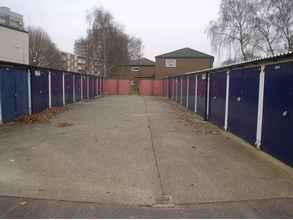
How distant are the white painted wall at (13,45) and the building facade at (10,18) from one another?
3546mm

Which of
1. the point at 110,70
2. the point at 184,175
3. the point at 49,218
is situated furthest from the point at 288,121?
the point at 110,70

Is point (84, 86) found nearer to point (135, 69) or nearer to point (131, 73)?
point (131, 73)

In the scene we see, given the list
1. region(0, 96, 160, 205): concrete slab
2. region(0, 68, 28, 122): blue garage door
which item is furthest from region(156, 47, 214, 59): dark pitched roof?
region(0, 96, 160, 205): concrete slab

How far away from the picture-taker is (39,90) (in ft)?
43.8

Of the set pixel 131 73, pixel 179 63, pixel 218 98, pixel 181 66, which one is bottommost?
pixel 218 98

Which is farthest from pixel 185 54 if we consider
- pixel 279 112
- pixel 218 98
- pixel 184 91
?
pixel 279 112

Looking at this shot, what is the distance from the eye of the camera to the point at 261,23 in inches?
1112

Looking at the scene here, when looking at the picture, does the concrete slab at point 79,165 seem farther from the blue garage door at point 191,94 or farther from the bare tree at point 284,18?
the bare tree at point 284,18

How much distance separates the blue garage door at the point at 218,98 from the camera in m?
9.55

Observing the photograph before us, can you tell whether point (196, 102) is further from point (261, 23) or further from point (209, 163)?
point (261, 23)

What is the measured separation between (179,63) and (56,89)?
86.1 feet

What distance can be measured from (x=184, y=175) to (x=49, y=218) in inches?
94.9

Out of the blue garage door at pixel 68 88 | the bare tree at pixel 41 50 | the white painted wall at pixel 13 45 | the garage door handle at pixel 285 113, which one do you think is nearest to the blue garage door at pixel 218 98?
the garage door handle at pixel 285 113

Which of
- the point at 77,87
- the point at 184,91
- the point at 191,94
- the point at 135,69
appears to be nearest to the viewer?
the point at 191,94
